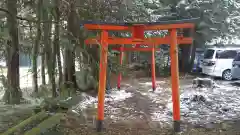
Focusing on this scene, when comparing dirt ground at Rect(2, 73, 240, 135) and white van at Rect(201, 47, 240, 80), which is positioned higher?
white van at Rect(201, 47, 240, 80)

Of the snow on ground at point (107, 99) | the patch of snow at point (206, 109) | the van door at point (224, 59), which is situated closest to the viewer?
the patch of snow at point (206, 109)

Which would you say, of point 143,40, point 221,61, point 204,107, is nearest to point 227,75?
point 221,61

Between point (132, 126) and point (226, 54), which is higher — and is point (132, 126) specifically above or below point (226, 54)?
below

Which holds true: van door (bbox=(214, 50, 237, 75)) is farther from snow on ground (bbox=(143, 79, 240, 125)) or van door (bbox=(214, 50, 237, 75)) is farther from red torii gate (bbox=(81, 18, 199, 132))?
red torii gate (bbox=(81, 18, 199, 132))

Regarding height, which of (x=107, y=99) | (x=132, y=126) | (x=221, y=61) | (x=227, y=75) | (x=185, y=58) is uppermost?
(x=185, y=58)

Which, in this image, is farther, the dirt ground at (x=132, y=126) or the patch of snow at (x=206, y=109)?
the patch of snow at (x=206, y=109)

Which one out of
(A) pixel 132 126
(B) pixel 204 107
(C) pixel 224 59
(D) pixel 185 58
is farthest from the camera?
(D) pixel 185 58

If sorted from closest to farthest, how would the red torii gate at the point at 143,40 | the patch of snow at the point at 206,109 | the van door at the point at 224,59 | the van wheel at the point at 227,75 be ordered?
1. the red torii gate at the point at 143,40
2. the patch of snow at the point at 206,109
3. the van door at the point at 224,59
4. the van wheel at the point at 227,75

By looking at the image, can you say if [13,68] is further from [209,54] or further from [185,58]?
[185,58]

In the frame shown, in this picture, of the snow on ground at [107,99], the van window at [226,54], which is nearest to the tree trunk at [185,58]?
the van window at [226,54]

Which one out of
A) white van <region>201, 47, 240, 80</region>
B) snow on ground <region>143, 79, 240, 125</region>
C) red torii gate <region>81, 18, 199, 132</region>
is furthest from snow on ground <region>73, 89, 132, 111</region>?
white van <region>201, 47, 240, 80</region>

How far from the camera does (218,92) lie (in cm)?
1098

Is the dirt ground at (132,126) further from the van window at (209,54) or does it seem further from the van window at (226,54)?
the van window at (209,54)

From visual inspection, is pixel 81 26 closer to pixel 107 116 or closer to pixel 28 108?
pixel 28 108
